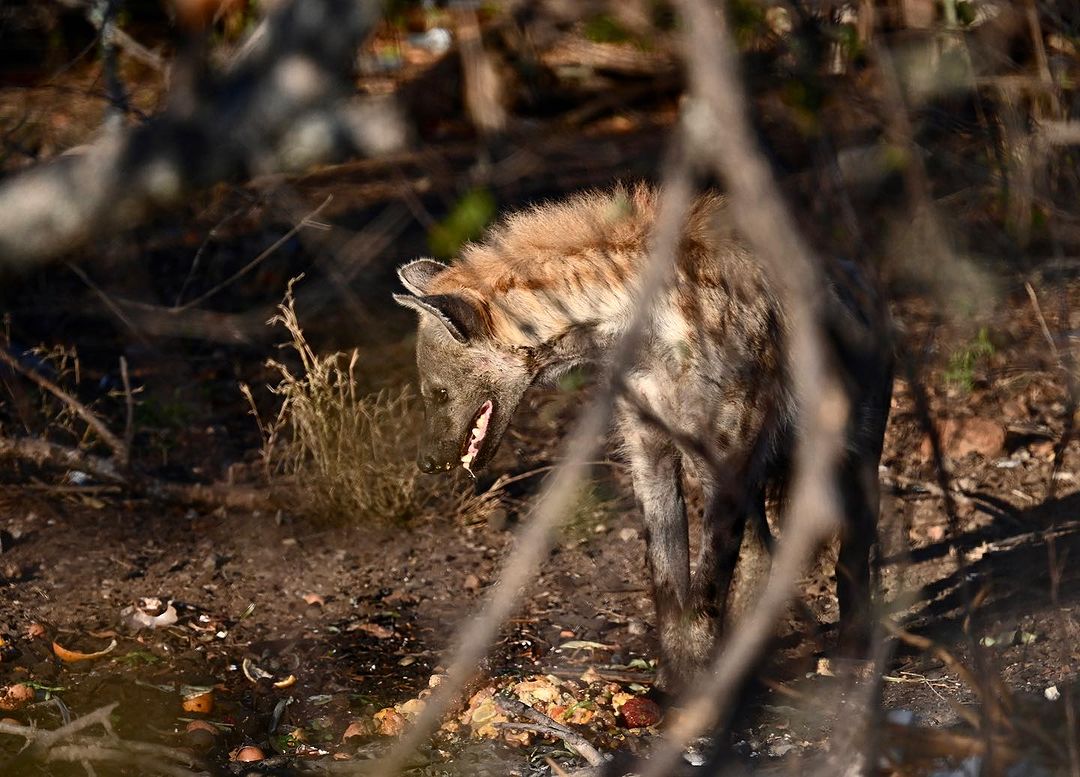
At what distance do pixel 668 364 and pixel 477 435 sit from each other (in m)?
0.72

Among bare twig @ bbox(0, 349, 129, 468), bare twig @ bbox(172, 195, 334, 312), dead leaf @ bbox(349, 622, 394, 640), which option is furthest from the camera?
bare twig @ bbox(0, 349, 129, 468)

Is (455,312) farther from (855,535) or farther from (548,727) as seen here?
(855,535)

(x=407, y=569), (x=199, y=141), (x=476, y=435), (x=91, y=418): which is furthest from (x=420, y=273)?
(x=91, y=418)

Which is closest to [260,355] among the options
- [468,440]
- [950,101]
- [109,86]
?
[109,86]

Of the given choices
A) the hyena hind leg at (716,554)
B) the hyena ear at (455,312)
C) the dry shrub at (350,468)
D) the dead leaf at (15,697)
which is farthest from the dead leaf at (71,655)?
the hyena hind leg at (716,554)

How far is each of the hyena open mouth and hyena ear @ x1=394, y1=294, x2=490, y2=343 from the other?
0.26m

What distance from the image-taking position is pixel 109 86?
19.5ft

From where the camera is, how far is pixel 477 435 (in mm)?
4293

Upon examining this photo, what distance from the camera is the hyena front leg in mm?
4176

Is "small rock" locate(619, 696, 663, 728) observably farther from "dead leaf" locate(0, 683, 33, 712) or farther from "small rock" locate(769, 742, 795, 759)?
"dead leaf" locate(0, 683, 33, 712)

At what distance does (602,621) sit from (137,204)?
2.02 m

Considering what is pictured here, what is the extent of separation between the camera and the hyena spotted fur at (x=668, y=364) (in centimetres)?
386

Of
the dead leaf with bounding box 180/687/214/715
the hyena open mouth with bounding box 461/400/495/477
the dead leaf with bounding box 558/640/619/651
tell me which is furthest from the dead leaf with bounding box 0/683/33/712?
the dead leaf with bounding box 558/640/619/651

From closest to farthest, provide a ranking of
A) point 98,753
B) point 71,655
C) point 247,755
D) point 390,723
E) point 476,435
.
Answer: point 98,753 < point 247,755 < point 390,723 < point 71,655 < point 476,435
